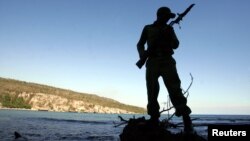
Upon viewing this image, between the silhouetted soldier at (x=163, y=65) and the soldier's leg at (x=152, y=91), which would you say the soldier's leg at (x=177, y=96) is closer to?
the silhouetted soldier at (x=163, y=65)

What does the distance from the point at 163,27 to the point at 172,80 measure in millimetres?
1142

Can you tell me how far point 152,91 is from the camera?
6.38 meters

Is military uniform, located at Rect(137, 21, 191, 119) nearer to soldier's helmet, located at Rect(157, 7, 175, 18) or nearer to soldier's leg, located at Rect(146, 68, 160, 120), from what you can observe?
soldier's leg, located at Rect(146, 68, 160, 120)

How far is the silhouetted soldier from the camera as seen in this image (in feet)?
19.8

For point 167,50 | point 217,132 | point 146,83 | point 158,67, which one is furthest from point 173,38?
point 217,132

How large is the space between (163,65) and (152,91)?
610 millimetres

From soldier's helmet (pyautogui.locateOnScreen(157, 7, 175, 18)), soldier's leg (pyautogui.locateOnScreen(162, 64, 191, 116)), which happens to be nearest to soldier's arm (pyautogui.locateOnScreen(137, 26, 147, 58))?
soldier's helmet (pyautogui.locateOnScreen(157, 7, 175, 18))

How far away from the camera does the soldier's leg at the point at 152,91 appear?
6301mm

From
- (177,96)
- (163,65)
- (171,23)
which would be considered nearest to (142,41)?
(171,23)

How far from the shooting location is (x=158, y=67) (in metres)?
6.18

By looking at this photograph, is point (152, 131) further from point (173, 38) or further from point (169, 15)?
point (169, 15)

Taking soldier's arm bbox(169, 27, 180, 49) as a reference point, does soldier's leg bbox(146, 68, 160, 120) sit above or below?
below

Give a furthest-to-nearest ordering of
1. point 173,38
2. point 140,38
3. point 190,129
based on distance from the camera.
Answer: point 140,38 < point 173,38 < point 190,129

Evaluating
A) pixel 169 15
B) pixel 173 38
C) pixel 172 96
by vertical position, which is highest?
pixel 169 15
